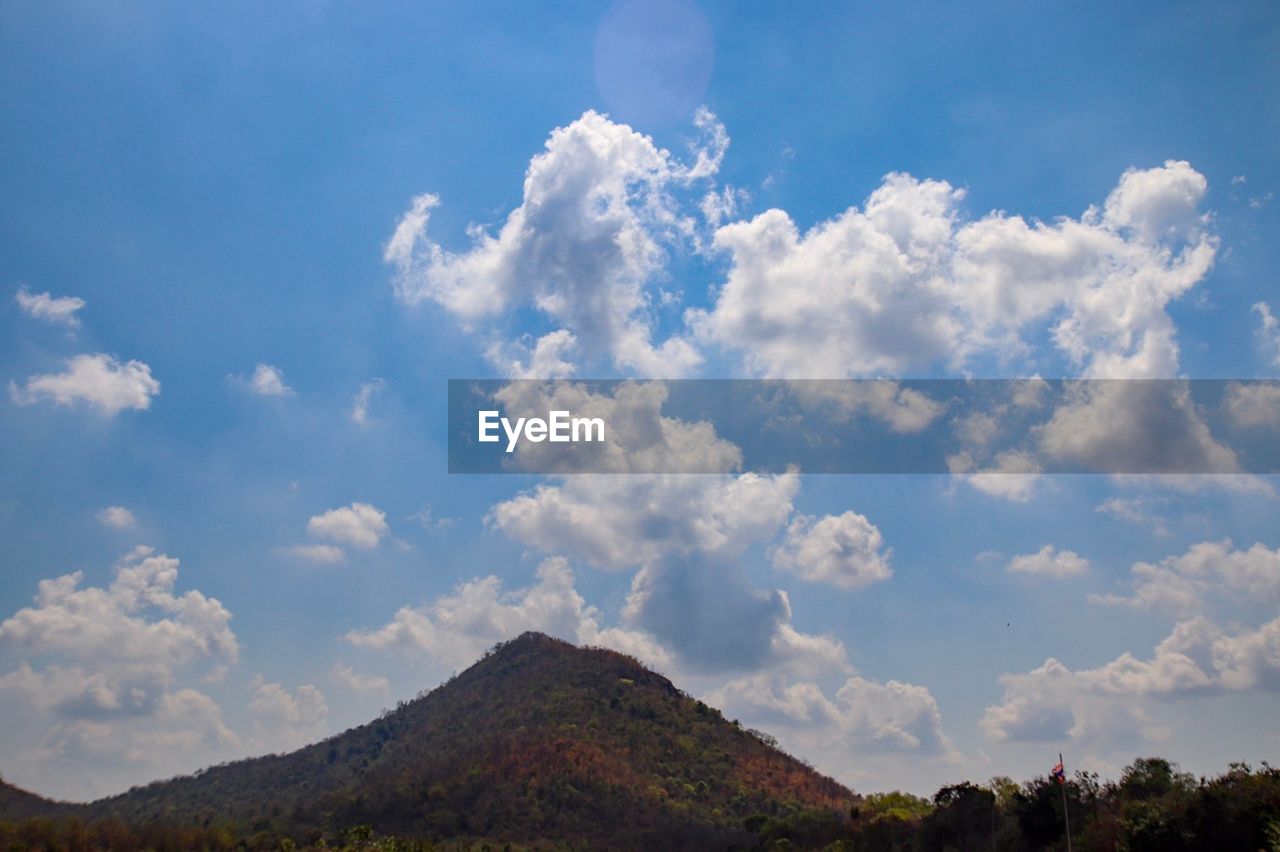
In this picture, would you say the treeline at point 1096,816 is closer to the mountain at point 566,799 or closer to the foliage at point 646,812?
the foliage at point 646,812

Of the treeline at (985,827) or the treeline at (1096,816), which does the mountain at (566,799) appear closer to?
the treeline at (985,827)

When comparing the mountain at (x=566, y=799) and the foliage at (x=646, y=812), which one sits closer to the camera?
the foliage at (x=646, y=812)

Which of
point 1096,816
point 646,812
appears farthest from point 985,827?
point 646,812

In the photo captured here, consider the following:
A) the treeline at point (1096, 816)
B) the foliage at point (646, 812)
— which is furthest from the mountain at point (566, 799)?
the treeline at point (1096, 816)

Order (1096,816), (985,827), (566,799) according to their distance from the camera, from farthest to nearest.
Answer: (566,799) < (985,827) < (1096,816)

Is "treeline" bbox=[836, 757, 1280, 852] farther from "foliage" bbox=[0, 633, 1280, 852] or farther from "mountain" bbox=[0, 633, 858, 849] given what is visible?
"mountain" bbox=[0, 633, 858, 849]

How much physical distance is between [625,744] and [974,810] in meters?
100

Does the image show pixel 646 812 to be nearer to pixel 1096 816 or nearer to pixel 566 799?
pixel 566 799

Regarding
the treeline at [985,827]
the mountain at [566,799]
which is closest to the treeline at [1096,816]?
the treeline at [985,827]

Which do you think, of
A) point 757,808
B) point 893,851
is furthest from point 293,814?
point 893,851

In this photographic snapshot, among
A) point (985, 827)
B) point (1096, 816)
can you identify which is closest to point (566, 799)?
point (985, 827)

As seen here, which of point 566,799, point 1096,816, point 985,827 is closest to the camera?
point 1096,816

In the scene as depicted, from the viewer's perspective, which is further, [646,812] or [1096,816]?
[646,812]

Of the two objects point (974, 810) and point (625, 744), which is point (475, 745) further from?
point (974, 810)
